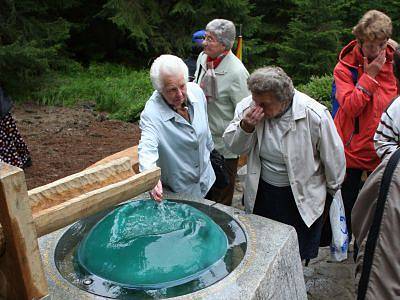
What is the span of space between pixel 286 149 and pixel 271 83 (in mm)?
419

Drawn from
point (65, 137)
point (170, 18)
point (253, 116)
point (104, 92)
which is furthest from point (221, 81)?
point (170, 18)

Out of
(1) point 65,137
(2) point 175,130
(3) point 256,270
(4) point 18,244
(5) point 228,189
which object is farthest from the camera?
(1) point 65,137

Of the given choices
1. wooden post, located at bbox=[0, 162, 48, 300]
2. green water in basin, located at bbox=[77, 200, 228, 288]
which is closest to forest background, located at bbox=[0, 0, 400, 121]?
green water in basin, located at bbox=[77, 200, 228, 288]

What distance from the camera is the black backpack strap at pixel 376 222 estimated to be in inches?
71.4

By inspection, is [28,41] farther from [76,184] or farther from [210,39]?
[76,184]

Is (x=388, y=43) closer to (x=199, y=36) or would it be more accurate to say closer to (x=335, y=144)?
(x=335, y=144)

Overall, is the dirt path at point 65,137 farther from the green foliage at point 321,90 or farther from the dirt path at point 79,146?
the green foliage at point 321,90

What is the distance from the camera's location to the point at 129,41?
459 inches

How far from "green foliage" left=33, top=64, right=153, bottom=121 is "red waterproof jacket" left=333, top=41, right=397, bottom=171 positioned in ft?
15.6

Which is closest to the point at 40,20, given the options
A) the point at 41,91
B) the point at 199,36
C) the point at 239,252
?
the point at 41,91

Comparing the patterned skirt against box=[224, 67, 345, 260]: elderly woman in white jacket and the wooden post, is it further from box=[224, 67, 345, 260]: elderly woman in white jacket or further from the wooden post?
the wooden post

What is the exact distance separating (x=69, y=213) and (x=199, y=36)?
356 centimetres

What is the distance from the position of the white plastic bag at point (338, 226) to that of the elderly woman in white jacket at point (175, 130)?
0.85 metres

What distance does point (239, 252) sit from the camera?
2.55 metres
